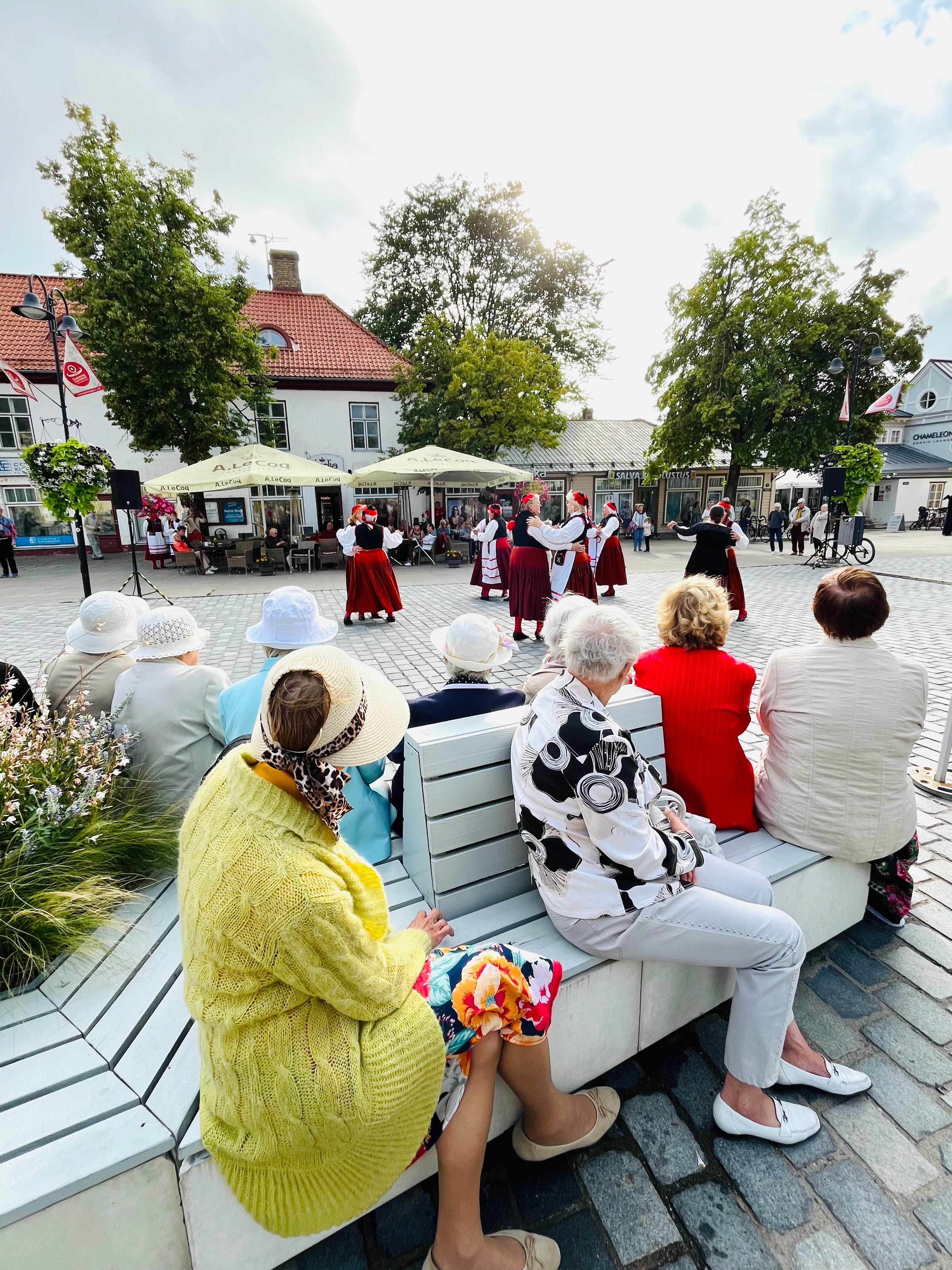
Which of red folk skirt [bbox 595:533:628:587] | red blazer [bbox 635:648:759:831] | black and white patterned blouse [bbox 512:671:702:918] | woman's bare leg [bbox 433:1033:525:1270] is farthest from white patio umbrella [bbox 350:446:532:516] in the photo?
woman's bare leg [bbox 433:1033:525:1270]

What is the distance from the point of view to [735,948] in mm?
1851

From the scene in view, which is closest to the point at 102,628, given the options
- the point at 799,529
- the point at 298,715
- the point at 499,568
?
the point at 298,715

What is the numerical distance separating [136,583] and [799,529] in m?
18.9

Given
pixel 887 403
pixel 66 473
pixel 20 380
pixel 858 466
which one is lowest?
pixel 66 473

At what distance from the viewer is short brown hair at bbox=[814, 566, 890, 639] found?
7.45ft

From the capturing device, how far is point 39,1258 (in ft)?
4.08

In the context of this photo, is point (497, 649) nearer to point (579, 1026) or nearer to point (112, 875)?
point (579, 1026)

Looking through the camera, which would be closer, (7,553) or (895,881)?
(895,881)

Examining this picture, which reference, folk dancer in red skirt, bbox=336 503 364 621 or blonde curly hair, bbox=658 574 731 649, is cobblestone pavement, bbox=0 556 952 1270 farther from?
folk dancer in red skirt, bbox=336 503 364 621

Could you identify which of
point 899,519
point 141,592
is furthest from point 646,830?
point 899,519

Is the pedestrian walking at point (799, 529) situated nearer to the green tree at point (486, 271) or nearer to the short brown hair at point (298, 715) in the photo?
the green tree at point (486, 271)

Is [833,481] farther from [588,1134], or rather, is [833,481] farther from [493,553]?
[588,1134]

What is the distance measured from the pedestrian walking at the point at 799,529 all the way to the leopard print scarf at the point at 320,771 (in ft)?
70.7

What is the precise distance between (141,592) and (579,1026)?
13.5m
